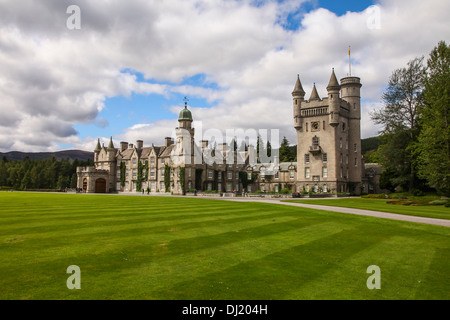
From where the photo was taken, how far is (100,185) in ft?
239

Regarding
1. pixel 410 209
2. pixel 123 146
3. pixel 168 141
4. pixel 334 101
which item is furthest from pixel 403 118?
pixel 123 146

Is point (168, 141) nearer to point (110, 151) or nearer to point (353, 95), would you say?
point (110, 151)

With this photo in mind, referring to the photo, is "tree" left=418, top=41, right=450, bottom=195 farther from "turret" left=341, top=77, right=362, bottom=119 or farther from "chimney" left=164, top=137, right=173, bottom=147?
"chimney" left=164, top=137, right=173, bottom=147

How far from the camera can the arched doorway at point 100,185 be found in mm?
71988

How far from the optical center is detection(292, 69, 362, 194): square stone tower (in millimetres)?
→ 57906

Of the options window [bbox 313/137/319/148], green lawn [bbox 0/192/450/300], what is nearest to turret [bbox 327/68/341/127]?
window [bbox 313/137/319/148]

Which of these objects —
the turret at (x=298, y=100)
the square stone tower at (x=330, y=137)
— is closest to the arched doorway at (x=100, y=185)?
the square stone tower at (x=330, y=137)

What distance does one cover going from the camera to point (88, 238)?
1103cm

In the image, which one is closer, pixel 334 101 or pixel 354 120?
pixel 334 101

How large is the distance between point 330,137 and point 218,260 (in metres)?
54.2

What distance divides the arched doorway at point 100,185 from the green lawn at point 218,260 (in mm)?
60701

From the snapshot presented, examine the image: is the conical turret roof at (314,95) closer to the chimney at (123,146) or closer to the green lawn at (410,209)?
the green lawn at (410,209)

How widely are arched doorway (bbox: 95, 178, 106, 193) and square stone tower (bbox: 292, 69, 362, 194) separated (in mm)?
44654
